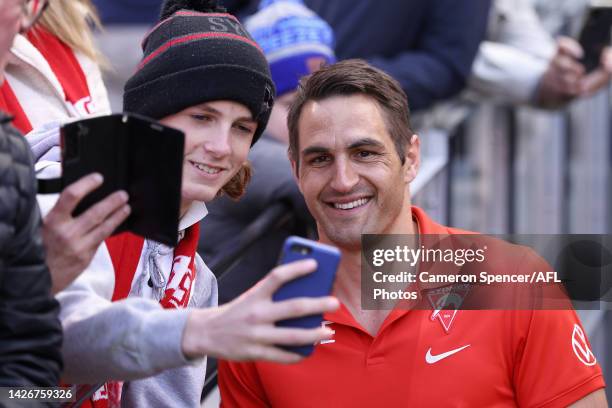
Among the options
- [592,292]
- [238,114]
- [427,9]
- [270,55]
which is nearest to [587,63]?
[427,9]

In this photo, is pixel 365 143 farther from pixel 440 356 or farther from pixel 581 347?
pixel 581 347

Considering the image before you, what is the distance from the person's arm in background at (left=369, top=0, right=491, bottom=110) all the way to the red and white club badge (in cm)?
200

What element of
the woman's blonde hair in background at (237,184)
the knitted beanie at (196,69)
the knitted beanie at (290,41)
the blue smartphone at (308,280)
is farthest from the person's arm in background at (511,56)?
the blue smartphone at (308,280)

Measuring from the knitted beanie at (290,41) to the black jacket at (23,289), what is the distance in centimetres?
238

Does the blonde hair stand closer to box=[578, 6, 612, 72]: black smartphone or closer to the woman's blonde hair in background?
the woman's blonde hair in background

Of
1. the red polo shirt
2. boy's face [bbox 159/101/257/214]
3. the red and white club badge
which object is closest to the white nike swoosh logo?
the red polo shirt

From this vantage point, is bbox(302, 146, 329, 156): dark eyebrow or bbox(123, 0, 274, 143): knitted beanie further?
bbox(302, 146, 329, 156): dark eyebrow

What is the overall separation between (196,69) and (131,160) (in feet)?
2.01

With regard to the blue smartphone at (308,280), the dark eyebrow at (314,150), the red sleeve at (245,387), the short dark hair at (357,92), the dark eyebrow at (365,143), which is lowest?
the red sleeve at (245,387)

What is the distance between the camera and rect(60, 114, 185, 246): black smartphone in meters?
2.18

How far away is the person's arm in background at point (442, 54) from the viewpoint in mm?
4973

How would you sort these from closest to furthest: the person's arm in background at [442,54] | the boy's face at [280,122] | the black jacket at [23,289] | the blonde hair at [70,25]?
the black jacket at [23,289], the blonde hair at [70,25], the boy's face at [280,122], the person's arm in background at [442,54]

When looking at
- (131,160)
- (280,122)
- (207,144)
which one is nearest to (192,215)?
(207,144)

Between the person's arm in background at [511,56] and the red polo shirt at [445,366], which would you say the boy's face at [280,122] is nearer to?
the red polo shirt at [445,366]
